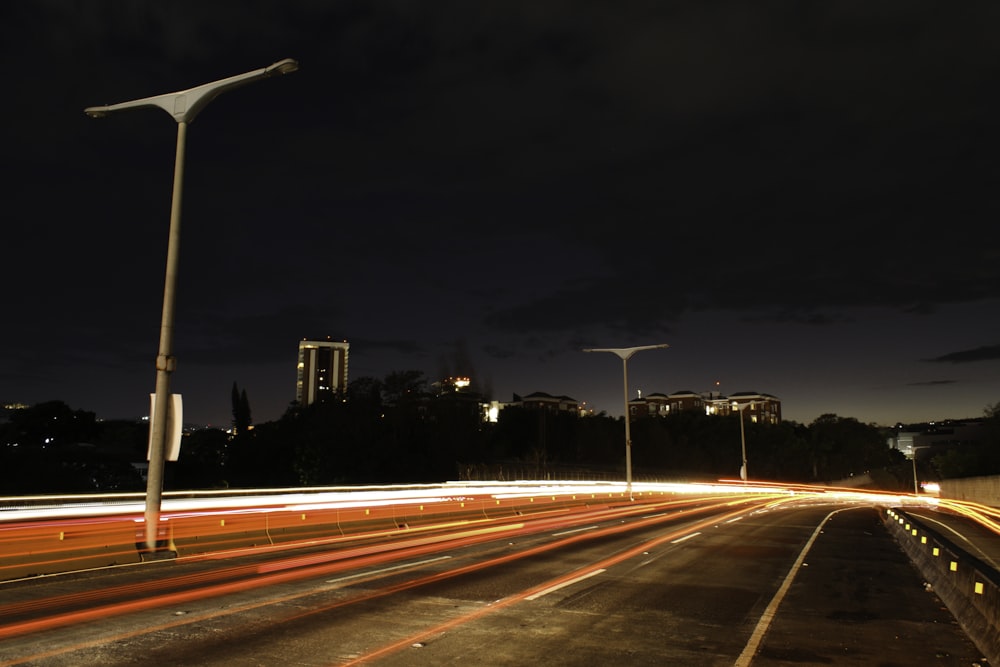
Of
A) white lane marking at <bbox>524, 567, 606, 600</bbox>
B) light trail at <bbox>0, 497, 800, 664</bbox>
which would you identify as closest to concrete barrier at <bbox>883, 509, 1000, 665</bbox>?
white lane marking at <bbox>524, 567, 606, 600</bbox>

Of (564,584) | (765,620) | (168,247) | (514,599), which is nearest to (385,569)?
(564,584)

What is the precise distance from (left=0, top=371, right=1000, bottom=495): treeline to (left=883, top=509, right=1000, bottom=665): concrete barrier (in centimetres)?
3841

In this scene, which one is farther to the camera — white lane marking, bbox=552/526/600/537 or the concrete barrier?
white lane marking, bbox=552/526/600/537

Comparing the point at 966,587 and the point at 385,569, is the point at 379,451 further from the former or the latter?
the point at 966,587

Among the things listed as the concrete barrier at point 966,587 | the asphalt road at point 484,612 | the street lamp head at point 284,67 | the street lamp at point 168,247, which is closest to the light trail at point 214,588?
the asphalt road at point 484,612

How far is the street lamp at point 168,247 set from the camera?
13.0 m

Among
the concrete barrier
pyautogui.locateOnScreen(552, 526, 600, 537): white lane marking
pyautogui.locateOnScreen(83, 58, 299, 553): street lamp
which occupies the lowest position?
pyautogui.locateOnScreen(552, 526, 600, 537): white lane marking

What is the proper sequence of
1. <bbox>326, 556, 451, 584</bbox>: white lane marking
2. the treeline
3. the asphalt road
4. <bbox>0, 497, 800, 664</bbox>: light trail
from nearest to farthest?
the asphalt road
<bbox>0, 497, 800, 664</bbox>: light trail
<bbox>326, 556, 451, 584</bbox>: white lane marking
the treeline

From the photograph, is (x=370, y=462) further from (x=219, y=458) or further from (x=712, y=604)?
(x=712, y=604)

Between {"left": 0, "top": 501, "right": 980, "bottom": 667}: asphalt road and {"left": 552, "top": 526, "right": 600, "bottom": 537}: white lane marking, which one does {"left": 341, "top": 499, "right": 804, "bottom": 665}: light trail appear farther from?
{"left": 552, "top": 526, "right": 600, "bottom": 537}: white lane marking

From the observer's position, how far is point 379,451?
65.8m

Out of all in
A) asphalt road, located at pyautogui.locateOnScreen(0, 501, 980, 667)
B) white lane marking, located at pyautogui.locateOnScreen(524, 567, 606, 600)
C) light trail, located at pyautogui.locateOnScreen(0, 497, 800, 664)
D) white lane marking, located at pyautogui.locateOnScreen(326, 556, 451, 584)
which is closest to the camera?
asphalt road, located at pyautogui.locateOnScreen(0, 501, 980, 667)

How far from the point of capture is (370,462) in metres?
65.6

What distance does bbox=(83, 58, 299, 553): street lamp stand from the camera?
12953mm
